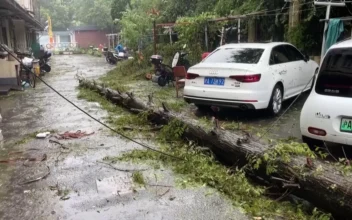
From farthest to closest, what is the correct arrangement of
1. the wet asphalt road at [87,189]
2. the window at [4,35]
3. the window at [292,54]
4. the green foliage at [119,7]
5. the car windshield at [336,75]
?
the green foliage at [119,7] < the window at [4,35] < the window at [292,54] < the car windshield at [336,75] < the wet asphalt road at [87,189]

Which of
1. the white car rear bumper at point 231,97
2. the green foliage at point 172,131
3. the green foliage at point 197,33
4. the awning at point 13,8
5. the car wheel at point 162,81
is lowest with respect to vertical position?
the green foliage at point 172,131

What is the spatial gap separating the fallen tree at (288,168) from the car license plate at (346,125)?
526mm

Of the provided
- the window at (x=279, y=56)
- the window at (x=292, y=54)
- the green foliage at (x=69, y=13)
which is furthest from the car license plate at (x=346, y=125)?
the green foliage at (x=69, y=13)

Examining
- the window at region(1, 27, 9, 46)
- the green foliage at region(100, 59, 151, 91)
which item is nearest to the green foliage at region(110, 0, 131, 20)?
the window at region(1, 27, 9, 46)

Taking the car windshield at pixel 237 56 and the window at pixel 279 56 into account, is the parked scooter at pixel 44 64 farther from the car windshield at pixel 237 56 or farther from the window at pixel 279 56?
the window at pixel 279 56

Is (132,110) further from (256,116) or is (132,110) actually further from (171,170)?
(171,170)

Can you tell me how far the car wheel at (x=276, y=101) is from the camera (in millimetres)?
6840

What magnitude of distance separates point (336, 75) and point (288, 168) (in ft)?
4.70

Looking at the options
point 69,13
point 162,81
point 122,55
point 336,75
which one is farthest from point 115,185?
point 69,13

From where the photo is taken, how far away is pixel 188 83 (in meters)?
7.12

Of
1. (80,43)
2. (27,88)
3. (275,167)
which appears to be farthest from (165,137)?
(80,43)

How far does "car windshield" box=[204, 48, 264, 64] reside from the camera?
271 inches

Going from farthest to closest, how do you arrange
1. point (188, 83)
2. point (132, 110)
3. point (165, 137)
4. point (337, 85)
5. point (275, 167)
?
point (132, 110)
point (188, 83)
point (165, 137)
point (337, 85)
point (275, 167)

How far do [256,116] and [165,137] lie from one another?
2.30 meters
